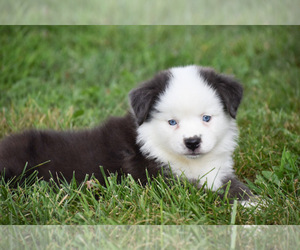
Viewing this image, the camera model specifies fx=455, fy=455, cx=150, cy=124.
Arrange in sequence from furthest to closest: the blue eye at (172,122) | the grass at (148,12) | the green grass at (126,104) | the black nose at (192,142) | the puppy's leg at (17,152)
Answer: the grass at (148,12) < the puppy's leg at (17,152) < the blue eye at (172,122) < the black nose at (192,142) < the green grass at (126,104)

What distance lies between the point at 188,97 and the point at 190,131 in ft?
0.87

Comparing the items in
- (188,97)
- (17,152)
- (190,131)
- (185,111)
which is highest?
(188,97)

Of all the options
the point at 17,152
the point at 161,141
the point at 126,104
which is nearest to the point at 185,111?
the point at 161,141

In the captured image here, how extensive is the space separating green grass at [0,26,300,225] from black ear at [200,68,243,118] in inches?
27.0

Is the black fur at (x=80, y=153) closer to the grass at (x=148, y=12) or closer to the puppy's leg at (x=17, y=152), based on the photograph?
the puppy's leg at (x=17, y=152)

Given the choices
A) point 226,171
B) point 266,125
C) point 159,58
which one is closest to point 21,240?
point 226,171

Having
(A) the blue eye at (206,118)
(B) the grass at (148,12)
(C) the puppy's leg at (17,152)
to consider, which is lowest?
(C) the puppy's leg at (17,152)

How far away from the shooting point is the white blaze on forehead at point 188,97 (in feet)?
11.5

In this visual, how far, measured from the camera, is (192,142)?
3469mm

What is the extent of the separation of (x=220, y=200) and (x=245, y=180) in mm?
798

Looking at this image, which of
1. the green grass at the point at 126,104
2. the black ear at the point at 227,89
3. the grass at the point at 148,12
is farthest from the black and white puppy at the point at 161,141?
the grass at the point at 148,12

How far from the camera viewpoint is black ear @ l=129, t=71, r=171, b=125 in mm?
3641

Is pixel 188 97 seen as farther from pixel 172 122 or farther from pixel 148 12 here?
pixel 148 12

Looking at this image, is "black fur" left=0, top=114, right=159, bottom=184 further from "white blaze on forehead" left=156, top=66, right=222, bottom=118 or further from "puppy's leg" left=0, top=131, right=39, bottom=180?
"white blaze on forehead" left=156, top=66, right=222, bottom=118
